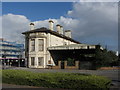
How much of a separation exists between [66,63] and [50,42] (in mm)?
6428

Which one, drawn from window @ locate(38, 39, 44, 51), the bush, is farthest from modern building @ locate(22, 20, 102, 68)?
the bush

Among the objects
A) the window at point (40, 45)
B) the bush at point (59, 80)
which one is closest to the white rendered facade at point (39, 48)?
the window at point (40, 45)

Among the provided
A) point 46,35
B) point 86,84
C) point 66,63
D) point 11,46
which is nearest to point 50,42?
point 46,35

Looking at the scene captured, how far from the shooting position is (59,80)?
10.7 meters

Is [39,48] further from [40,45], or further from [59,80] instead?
[59,80]

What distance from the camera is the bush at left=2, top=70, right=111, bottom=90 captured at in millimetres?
9531

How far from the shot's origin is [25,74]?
41.0ft

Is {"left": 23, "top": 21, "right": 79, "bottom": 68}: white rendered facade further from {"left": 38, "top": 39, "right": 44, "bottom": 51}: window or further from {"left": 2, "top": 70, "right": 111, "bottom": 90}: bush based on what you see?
{"left": 2, "top": 70, "right": 111, "bottom": 90}: bush

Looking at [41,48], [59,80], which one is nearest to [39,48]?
[41,48]

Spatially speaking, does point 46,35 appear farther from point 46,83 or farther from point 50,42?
point 46,83

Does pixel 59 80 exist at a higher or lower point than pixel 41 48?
lower

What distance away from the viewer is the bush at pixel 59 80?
9531 millimetres

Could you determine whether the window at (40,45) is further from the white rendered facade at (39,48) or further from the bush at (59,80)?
the bush at (59,80)

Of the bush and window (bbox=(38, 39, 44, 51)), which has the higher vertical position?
window (bbox=(38, 39, 44, 51))
